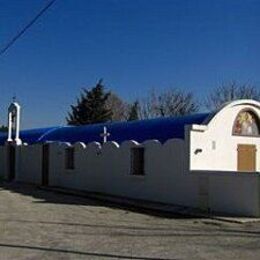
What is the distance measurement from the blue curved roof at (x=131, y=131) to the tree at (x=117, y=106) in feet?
144

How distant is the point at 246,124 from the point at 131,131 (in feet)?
22.0

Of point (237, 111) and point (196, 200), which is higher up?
point (237, 111)

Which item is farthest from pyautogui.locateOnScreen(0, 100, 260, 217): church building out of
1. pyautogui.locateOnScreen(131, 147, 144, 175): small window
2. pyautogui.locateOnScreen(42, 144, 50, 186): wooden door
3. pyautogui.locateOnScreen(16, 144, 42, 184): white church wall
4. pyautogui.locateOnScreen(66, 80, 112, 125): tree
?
pyautogui.locateOnScreen(66, 80, 112, 125): tree

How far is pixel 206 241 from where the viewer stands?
575 inches

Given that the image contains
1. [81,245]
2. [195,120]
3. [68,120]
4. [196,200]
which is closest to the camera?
[81,245]

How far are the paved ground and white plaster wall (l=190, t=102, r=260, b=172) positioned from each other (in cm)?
360

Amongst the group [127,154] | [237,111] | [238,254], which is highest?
[237,111]

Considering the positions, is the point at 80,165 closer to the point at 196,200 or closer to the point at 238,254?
the point at 196,200

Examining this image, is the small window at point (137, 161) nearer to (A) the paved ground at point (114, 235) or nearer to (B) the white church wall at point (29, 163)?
(A) the paved ground at point (114, 235)

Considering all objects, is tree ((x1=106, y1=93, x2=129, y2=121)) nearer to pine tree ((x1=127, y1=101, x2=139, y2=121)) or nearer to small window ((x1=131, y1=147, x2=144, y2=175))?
pine tree ((x1=127, y1=101, x2=139, y2=121))

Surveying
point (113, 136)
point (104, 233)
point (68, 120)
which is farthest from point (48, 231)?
point (68, 120)

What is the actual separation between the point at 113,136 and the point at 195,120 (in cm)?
694

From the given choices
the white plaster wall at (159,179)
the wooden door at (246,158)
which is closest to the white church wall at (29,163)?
Answer: the white plaster wall at (159,179)

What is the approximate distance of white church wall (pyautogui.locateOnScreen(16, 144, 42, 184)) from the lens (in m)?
39.6
